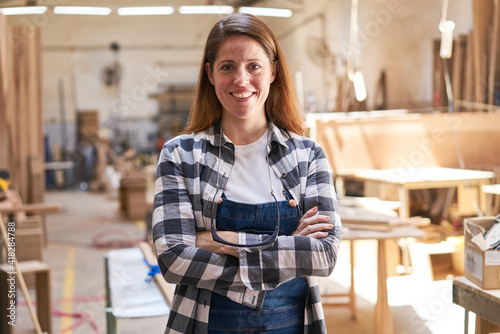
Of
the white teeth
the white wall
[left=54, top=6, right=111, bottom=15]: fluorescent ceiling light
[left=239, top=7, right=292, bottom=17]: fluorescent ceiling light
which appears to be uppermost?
[left=54, top=6, right=111, bottom=15]: fluorescent ceiling light

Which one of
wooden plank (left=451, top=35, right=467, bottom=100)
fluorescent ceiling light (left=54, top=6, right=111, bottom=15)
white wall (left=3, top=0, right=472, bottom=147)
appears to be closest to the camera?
wooden plank (left=451, top=35, right=467, bottom=100)

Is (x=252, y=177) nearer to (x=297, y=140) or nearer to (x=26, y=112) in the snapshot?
(x=297, y=140)

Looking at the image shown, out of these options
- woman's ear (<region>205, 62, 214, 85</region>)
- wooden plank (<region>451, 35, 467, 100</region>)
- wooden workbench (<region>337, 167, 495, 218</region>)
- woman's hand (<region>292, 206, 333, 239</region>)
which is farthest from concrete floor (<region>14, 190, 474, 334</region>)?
wooden plank (<region>451, 35, 467, 100</region>)

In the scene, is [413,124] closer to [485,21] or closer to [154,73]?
[485,21]

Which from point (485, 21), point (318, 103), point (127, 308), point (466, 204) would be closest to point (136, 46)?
point (318, 103)

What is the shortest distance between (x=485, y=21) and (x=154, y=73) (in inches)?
457

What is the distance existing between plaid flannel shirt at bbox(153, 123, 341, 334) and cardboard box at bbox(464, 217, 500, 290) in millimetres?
693

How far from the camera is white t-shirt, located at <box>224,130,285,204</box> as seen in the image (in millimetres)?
1464

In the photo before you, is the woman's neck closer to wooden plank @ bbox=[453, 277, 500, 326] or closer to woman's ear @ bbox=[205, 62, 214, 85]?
woman's ear @ bbox=[205, 62, 214, 85]

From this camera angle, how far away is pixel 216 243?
1434 mm

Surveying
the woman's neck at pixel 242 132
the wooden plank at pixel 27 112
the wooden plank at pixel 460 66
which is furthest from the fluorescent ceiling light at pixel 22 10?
the woman's neck at pixel 242 132

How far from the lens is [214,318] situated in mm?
1413

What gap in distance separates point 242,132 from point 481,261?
1.01 metres

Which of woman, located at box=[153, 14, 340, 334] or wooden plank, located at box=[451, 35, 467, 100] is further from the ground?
wooden plank, located at box=[451, 35, 467, 100]
